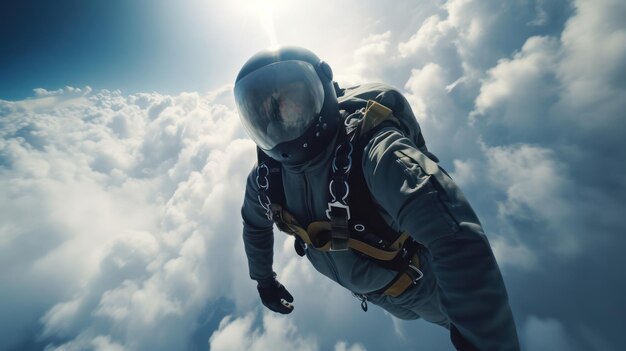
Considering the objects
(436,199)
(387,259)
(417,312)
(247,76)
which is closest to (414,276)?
(387,259)

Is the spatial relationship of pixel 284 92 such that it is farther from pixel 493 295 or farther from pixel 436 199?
pixel 493 295

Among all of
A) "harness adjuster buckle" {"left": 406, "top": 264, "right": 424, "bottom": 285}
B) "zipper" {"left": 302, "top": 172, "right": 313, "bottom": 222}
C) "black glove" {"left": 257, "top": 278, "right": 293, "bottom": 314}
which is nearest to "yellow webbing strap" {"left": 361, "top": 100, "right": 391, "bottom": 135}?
"zipper" {"left": 302, "top": 172, "right": 313, "bottom": 222}

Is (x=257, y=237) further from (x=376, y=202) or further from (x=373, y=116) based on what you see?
(x=373, y=116)

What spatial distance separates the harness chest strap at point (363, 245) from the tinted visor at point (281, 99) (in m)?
0.67

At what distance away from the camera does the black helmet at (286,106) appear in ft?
6.83

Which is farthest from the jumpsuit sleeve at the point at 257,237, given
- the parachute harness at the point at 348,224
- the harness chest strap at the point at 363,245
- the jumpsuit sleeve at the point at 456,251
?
the jumpsuit sleeve at the point at 456,251

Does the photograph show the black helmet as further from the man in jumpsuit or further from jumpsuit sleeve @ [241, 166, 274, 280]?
jumpsuit sleeve @ [241, 166, 274, 280]

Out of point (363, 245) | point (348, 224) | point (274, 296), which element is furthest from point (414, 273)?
point (274, 296)

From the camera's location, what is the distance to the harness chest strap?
2088mm

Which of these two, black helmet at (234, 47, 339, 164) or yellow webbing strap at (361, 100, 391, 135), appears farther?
black helmet at (234, 47, 339, 164)

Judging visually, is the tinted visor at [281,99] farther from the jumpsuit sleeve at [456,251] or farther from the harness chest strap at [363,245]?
the jumpsuit sleeve at [456,251]

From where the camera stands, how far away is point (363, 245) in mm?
2053

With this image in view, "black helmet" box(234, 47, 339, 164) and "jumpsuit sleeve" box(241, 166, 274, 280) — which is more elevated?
"black helmet" box(234, 47, 339, 164)

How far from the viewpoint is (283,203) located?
2420 mm
